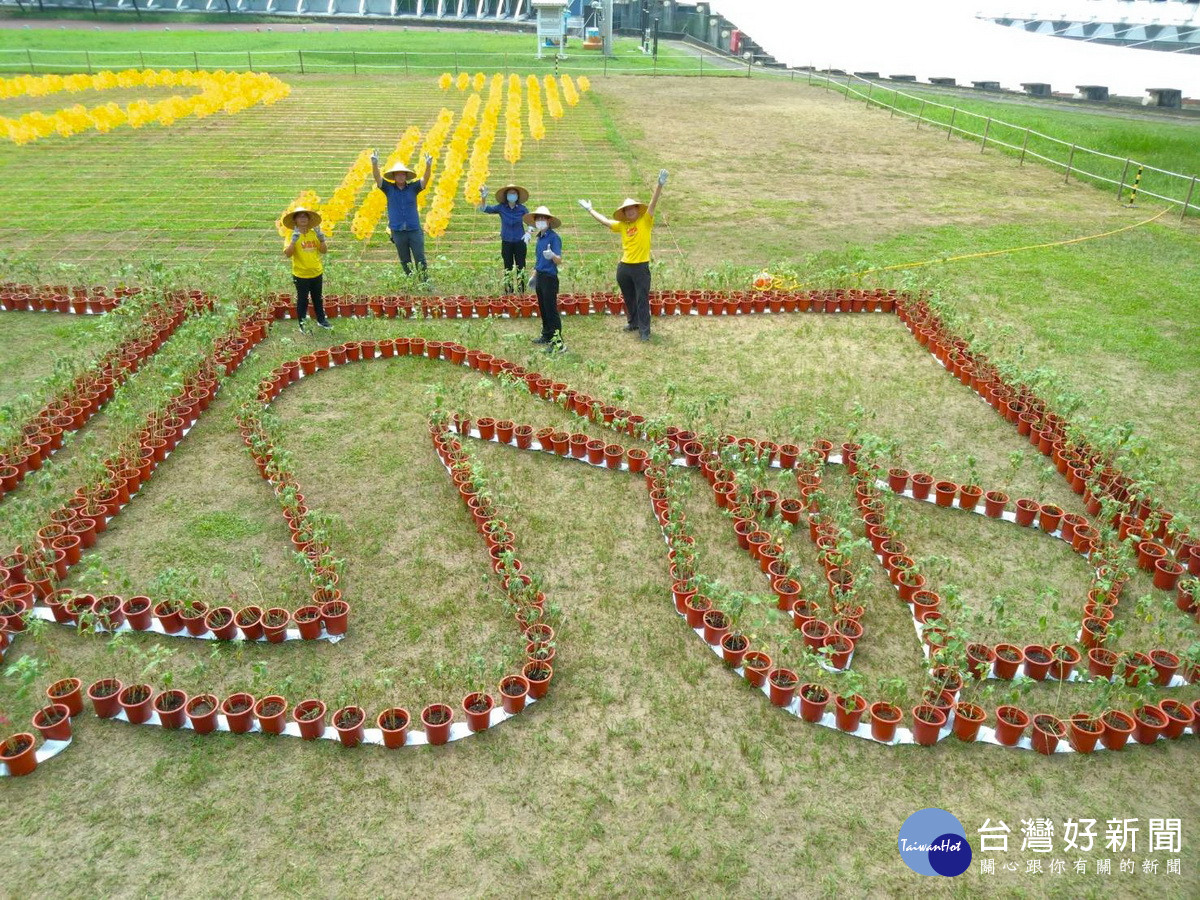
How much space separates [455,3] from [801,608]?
59758 millimetres

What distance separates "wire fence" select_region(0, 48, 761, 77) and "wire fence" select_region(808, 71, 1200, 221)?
401 inches

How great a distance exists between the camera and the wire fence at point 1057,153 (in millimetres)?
17219

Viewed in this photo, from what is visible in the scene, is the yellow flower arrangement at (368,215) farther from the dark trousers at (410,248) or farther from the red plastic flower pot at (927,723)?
the red plastic flower pot at (927,723)

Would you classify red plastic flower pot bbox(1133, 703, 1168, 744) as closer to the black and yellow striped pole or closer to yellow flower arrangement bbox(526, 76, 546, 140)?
the black and yellow striped pole

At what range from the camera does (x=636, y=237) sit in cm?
974

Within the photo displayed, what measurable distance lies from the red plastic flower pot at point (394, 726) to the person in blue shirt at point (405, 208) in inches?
292

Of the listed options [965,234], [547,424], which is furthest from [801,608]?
[965,234]

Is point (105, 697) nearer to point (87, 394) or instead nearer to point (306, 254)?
point (87, 394)

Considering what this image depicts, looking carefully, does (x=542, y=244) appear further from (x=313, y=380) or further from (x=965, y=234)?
(x=965, y=234)

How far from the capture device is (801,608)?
19.7 feet

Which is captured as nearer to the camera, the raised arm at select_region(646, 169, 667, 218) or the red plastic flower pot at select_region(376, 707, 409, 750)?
the red plastic flower pot at select_region(376, 707, 409, 750)

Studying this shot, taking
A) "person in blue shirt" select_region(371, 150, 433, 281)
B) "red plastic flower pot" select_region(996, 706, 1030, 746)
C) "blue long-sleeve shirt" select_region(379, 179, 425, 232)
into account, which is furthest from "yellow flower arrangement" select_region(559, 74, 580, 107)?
"red plastic flower pot" select_region(996, 706, 1030, 746)

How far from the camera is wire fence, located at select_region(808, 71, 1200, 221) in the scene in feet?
56.5

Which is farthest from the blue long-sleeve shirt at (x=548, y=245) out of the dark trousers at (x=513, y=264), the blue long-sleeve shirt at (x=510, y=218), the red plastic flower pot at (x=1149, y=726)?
the red plastic flower pot at (x=1149, y=726)
